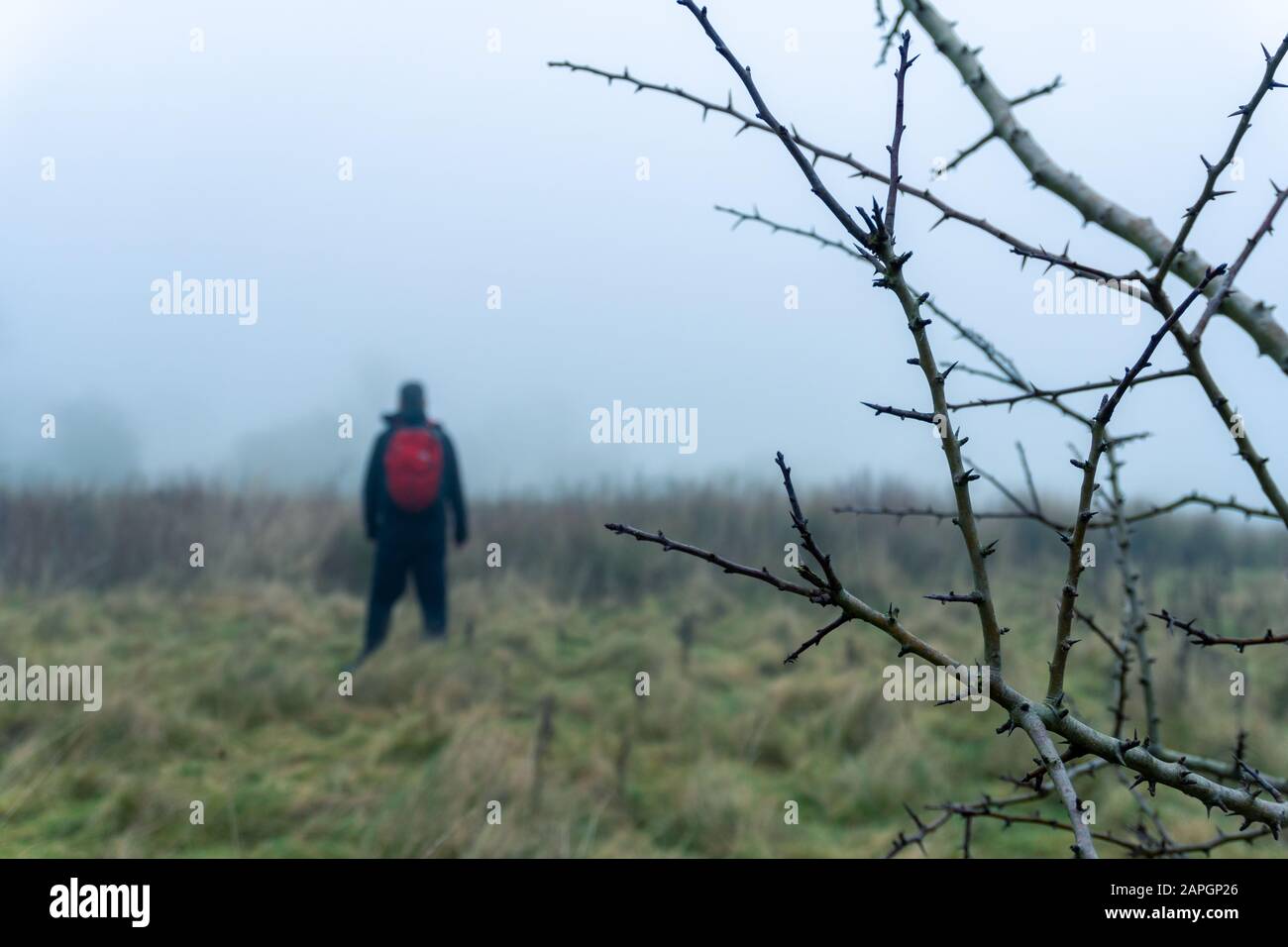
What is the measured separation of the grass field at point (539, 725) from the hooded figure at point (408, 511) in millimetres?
271

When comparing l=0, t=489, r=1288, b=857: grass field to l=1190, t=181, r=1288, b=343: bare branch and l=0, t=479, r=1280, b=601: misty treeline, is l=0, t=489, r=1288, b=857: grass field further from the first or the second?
l=1190, t=181, r=1288, b=343: bare branch

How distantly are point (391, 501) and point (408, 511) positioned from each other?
13cm

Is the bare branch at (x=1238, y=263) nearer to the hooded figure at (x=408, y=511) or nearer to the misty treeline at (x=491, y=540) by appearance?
the hooded figure at (x=408, y=511)

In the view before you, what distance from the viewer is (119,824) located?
413 centimetres

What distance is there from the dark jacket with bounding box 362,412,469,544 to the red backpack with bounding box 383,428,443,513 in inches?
2.6

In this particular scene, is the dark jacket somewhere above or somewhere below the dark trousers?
above

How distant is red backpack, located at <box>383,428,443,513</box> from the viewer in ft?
22.0

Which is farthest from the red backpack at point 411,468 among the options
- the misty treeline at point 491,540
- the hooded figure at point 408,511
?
the misty treeline at point 491,540

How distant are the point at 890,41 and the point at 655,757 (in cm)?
403

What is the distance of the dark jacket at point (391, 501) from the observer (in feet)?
22.3

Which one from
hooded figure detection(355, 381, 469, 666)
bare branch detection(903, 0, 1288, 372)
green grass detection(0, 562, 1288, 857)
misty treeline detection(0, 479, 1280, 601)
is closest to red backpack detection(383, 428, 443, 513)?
hooded figure detection(355, 381, 469, 666)

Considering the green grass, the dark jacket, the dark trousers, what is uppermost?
the dark jacket
